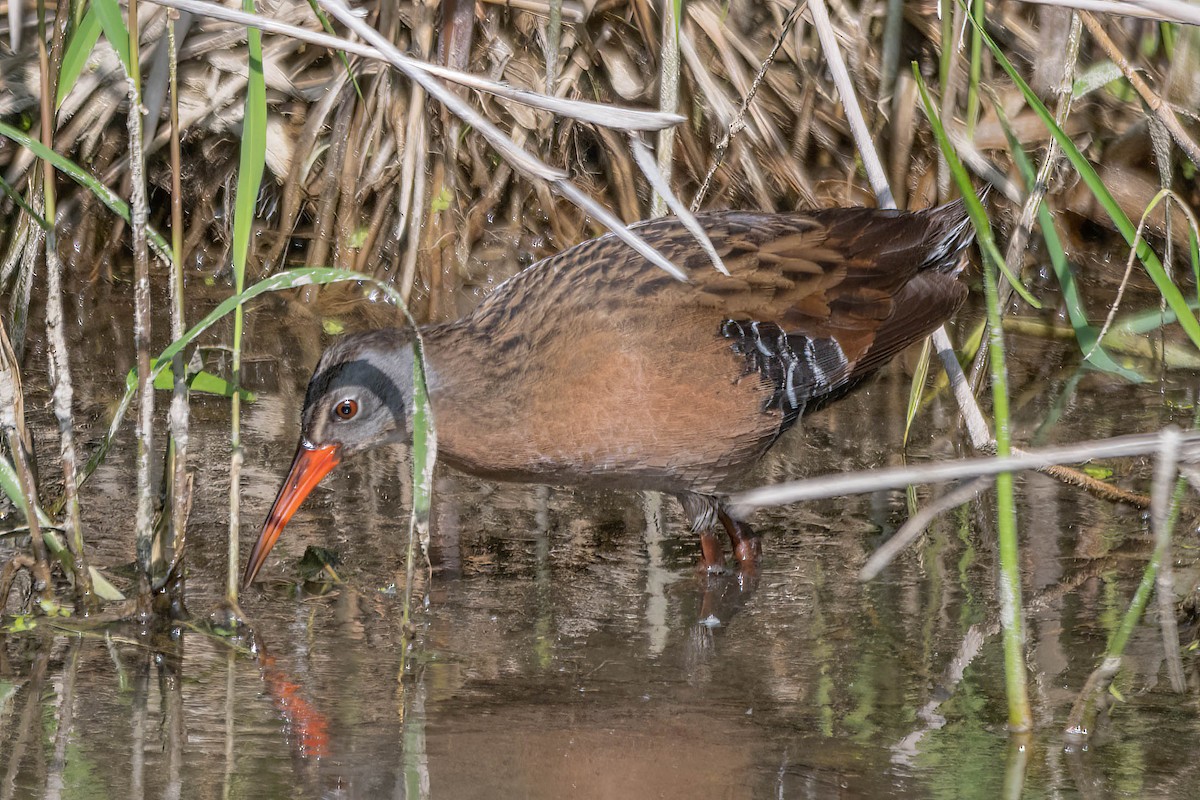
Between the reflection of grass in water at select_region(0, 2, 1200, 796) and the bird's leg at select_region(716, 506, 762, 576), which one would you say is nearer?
the bird's leg at select_region(716, 506, 762, 576)

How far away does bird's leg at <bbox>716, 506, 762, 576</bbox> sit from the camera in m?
3.54

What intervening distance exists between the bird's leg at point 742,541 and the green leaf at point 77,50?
175cm

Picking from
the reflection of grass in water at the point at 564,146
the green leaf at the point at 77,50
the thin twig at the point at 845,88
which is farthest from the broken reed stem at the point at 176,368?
the reflection of grass in water at the point at 564,146

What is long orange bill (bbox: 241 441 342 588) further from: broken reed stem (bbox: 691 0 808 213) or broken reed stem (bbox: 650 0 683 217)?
broken reed stem (bbox: 691 0 808 213)

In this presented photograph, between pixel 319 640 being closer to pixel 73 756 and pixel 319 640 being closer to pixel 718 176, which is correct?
pixel 73 756

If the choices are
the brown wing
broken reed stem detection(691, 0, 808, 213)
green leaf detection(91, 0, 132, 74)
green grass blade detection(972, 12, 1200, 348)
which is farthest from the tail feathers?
green leaf detection(91, 0, 132, 74)

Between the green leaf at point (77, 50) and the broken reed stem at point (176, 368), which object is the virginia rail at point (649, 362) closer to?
the broken reed stem at point (176, 368)

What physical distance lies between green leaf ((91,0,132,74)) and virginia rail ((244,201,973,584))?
0.89m

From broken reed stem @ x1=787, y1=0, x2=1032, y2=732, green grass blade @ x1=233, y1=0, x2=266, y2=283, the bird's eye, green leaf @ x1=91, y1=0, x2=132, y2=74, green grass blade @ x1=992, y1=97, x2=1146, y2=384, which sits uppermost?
green leaf @ x1=91, y1=0, x2=132, y2=74

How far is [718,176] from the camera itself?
512cm

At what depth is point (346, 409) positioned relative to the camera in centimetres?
329

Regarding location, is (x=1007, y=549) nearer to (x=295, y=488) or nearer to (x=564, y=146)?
(x=295, y=488)

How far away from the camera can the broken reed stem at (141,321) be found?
2.63 m

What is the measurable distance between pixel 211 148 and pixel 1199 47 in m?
3.24
